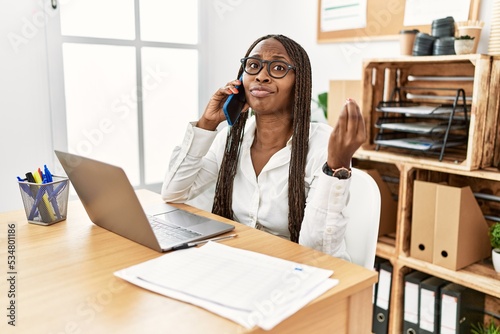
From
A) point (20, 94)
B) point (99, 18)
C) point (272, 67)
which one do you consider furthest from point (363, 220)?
point (99, 18)

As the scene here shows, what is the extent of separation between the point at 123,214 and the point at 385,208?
146 cm

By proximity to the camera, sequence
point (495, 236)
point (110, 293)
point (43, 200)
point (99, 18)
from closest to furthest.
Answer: point (110, 293), point (43, 200), point (495, 236), point (99, 18)

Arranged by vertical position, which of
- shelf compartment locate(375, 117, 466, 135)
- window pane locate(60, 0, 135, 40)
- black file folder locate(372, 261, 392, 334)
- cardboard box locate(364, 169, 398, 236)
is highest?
window pane locate(60, 0, 135, 40)

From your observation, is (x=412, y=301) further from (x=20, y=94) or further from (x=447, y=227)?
(x=20, y=94)

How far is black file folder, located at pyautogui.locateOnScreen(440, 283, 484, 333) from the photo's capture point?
72.4 inches

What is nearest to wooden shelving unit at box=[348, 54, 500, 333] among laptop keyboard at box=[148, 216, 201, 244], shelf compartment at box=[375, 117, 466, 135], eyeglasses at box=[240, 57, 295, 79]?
shelf compartment at box=[375, 117, 466, 135]

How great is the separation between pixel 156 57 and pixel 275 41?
1.40 meters

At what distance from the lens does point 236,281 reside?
79 cm

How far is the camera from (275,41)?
4.45 feet

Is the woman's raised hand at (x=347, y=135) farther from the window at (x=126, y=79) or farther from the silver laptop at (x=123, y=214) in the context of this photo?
the window at (x=126, y=79)

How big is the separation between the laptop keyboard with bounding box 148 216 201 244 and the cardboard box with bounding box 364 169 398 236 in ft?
4.10

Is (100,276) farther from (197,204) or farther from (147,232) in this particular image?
(197,204)

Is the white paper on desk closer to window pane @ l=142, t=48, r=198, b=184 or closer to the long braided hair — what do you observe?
the long braided hair

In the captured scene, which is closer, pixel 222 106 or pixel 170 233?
pixel 170 233
